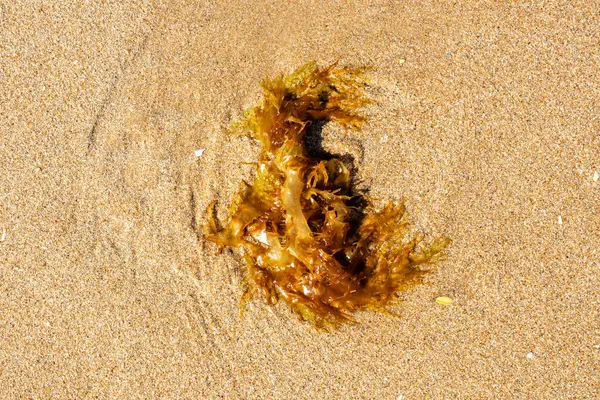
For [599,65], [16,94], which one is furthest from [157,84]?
[599,65]

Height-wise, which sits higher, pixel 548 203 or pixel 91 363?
pixel 548 203

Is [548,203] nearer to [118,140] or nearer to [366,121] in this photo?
[366,121]

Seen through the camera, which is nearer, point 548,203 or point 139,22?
point 548,203

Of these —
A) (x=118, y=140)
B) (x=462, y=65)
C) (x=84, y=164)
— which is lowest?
(x=84, y=164)
